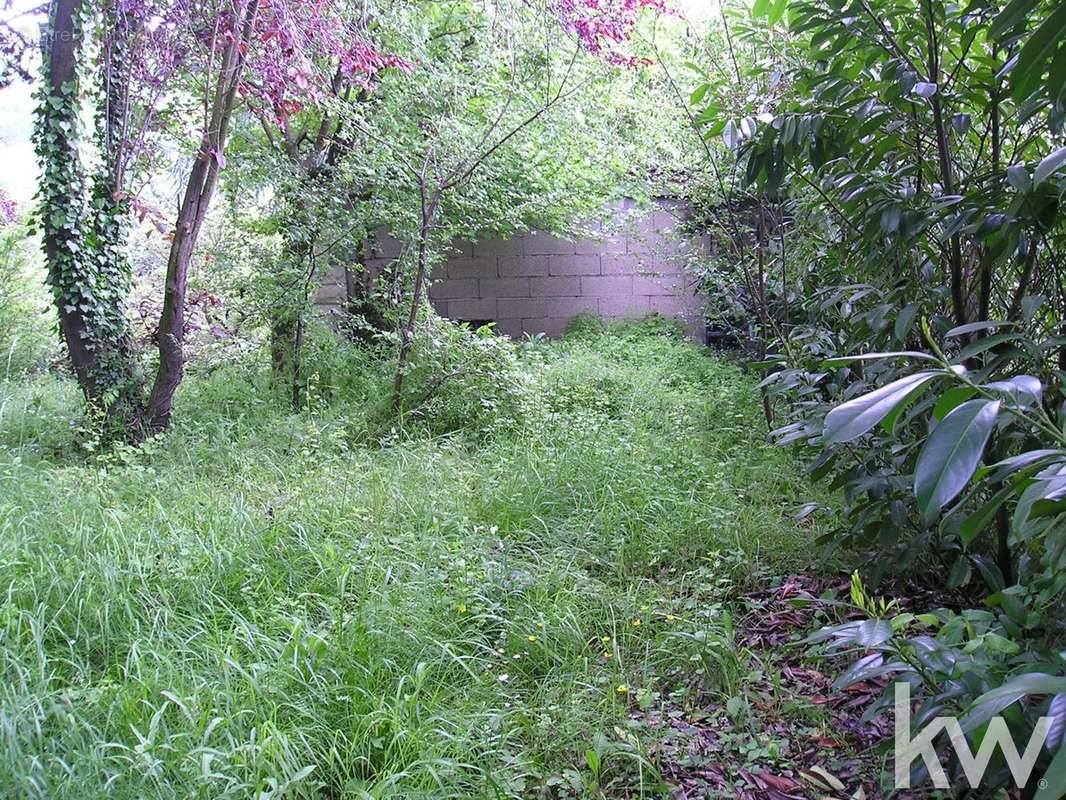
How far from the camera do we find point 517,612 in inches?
82.7

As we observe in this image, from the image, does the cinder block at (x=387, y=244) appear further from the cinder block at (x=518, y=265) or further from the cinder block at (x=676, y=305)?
the cinder block at (x=676, y=305)

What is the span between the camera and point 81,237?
4004 millimetres

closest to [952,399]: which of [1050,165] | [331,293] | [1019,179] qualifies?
[1050,165]

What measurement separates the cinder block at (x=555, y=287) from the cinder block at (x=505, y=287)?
75 mm

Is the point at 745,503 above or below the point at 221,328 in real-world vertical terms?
below

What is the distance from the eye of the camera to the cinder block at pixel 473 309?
7457 mm

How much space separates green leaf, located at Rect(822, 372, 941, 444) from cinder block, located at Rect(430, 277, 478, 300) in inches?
268

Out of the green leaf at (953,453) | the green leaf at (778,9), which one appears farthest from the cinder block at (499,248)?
the green leaf at (953,453)

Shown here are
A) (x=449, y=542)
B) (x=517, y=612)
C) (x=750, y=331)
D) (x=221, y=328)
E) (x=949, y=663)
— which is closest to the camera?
(x=949, y=663)

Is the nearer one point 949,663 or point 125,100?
point 949,663

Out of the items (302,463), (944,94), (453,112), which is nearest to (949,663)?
(944,94)

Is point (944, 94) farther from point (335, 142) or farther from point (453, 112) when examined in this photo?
point (335, 142)

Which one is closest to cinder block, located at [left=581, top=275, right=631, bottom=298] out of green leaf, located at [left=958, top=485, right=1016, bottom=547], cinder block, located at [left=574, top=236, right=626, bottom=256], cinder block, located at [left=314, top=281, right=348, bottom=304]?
cinder block, located at [left=574, top=236, right=626, bottom=256]

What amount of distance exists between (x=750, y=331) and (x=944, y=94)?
123 inches
